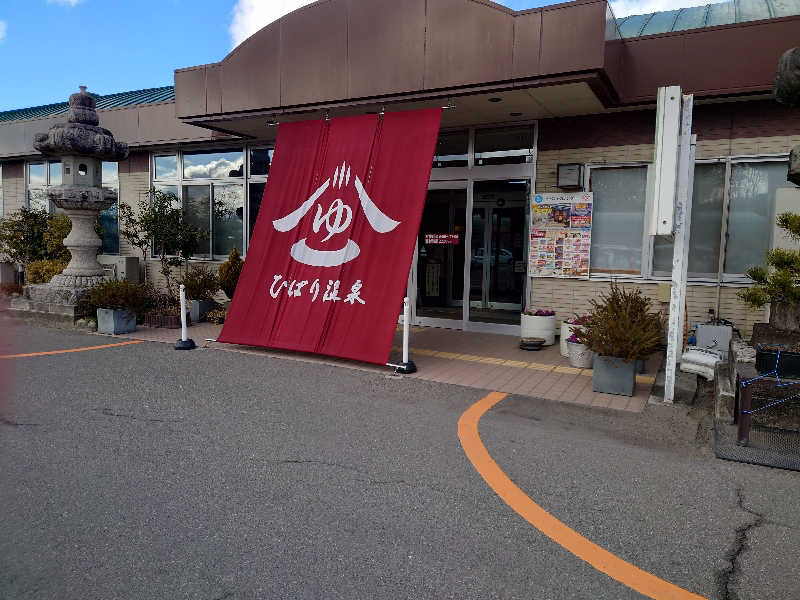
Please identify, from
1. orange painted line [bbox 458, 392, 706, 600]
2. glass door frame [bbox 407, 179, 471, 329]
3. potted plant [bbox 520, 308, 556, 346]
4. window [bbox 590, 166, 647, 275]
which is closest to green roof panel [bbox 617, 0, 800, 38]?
window [bbox 590, 166, 647, 275]

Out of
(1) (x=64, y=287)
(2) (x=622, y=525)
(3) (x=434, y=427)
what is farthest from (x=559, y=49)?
Answer: (1) (x=64, y=287)

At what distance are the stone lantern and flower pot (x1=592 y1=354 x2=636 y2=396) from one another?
8.91m

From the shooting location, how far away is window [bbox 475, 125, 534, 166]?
9445 millimetres

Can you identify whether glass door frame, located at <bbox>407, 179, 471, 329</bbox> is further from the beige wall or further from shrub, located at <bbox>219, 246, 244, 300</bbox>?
shrub, located at <bbox>219, 246, 244, 300</bbox>

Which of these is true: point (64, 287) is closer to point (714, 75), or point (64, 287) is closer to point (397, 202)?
point (397, 202)

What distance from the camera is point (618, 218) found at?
29.3ft

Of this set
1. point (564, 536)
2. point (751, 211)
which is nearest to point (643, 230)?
point (751, 211)

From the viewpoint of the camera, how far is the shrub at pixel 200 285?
35.2 ft

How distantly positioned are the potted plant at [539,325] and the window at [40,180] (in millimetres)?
13698

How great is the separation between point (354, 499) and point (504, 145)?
7.58 meters

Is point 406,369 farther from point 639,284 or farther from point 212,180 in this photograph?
point 212,180

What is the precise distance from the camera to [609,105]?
8.12m

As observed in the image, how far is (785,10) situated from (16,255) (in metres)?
16.6

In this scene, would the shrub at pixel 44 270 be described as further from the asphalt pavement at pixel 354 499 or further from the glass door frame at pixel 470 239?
the glass door frame at pixel 470 239
